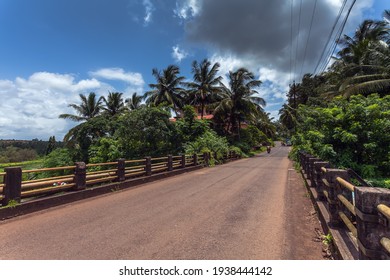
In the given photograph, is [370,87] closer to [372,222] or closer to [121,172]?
[121,172]

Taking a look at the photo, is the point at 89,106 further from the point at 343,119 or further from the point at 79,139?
the point at 343,119

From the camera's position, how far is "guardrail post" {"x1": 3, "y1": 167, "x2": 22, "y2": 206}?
6012 mm

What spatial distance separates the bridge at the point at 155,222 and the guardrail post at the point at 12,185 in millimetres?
20

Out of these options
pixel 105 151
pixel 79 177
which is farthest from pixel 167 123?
pixel 79 177

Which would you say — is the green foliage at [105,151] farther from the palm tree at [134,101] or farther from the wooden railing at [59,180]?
the palm tree at [134,101]

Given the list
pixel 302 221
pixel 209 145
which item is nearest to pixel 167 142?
pixel 209 145

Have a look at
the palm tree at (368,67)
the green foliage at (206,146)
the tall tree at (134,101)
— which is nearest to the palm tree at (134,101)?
the tall tree at (134,101)

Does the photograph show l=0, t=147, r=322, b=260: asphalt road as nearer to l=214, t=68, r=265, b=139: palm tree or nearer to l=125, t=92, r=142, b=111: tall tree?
l=214, t=68, r=265, b=139: palm tree

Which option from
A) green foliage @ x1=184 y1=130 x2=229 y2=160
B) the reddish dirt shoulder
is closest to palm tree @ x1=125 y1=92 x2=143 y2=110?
green foliage @ x1=184 y1=130 x2=229 y2=160

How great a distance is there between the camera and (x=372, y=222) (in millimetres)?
2705

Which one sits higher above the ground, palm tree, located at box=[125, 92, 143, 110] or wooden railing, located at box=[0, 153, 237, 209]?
palm tree, located at box=[125, 92, 143, 110]

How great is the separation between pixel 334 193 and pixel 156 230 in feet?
11.4

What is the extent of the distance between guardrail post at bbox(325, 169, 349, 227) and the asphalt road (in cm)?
86

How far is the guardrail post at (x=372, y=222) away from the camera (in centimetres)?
263
